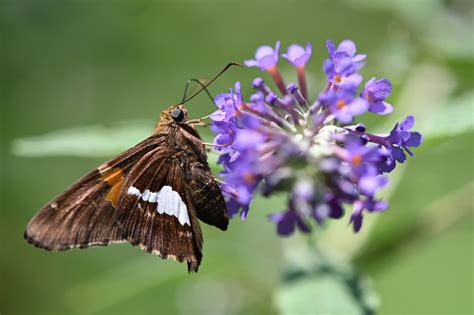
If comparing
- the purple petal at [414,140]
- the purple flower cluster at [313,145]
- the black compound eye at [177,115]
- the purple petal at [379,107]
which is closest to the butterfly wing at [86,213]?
the black compound eye at [177,115]

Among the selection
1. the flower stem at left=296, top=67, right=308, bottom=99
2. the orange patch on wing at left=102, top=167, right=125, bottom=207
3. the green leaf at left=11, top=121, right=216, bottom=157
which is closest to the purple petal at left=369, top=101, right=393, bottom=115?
the flower stem at left=296, top=67, right=308, bottom=99

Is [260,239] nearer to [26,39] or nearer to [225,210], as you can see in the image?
[225,210]

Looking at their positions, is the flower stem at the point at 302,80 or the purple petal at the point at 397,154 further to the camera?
the flower stem at the point at 302,80

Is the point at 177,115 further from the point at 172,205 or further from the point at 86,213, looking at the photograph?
the point at 86,213

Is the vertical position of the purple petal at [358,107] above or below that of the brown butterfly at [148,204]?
below

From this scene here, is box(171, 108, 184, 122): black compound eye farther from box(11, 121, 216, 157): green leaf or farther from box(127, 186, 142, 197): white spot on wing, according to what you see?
box(127, 186, 142, 197): white spot on wing

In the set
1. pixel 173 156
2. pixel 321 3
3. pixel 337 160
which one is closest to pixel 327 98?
pixel 337 160

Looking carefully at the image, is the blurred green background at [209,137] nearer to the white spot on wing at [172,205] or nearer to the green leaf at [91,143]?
the green leaf at [91,143]
